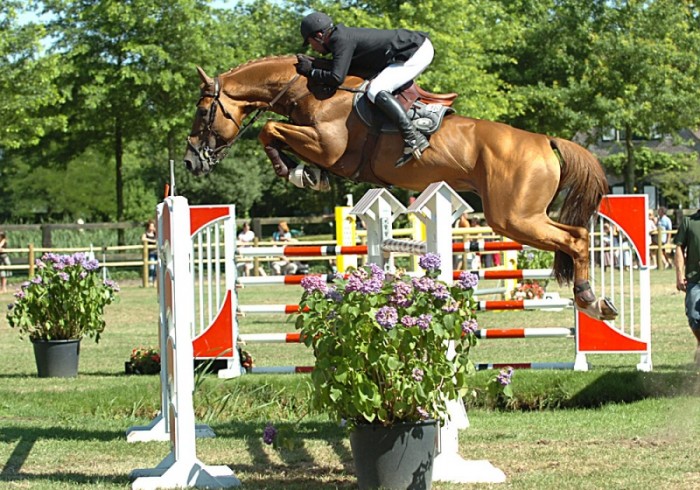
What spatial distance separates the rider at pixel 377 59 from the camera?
19.8 ft

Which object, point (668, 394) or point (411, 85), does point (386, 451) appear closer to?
point (411, 85)

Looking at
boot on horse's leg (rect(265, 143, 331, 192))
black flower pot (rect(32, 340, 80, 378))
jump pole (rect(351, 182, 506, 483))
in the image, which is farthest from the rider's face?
black flower pot (rect(32, 340, 80, 378))

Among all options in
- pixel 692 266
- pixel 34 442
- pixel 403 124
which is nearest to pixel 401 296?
pixel 403 124

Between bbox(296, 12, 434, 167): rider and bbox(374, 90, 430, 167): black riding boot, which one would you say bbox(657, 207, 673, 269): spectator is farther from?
bbox(374, 90, 430, 167): black riding boot

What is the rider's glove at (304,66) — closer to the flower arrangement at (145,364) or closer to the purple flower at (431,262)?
the purple flower at (431,262)

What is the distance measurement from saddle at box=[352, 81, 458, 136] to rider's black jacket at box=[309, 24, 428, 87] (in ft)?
0.44

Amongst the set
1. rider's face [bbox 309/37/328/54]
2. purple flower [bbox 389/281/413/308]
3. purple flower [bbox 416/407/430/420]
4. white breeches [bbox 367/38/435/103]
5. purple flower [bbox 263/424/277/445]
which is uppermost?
rider's face [bbox 309/37/328/54]

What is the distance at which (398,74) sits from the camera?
615 centimetres

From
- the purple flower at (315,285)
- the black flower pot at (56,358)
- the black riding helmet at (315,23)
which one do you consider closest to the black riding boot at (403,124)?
the black riding helmet at (315,23)

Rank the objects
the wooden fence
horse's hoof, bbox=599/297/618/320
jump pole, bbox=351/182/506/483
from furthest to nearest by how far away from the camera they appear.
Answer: the wooden fence
horse's hoof, bbox=599/297/618/320
jump pole, bbox=351/182/506/483

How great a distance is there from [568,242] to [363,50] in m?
1.69

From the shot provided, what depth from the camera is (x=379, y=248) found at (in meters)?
6.61

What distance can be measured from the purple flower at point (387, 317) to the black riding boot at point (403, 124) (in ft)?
6.17

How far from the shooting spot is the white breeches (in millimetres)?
6113
